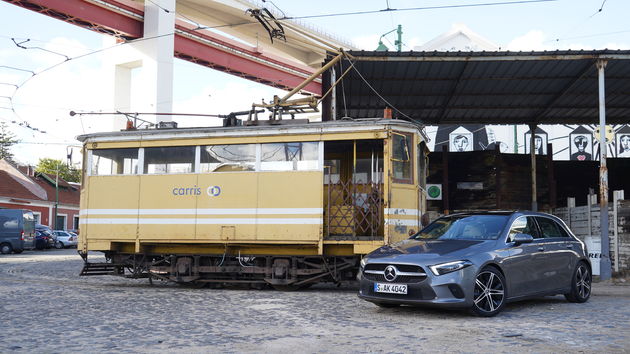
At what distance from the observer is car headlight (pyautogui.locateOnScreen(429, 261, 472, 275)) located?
788 cm

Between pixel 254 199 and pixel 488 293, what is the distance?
17.6ft

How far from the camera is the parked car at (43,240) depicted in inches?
1535

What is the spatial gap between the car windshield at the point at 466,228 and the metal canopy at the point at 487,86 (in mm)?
6613

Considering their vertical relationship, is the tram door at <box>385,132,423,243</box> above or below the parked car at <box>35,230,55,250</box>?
above

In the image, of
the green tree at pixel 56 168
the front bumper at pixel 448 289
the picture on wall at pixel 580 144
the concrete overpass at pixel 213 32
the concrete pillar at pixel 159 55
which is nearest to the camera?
the front bumper at pixel 448 289

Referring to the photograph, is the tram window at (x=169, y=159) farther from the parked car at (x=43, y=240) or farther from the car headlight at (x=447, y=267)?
the parked car at (x=43, y=240)

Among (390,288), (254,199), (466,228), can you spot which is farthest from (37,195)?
(390,288)

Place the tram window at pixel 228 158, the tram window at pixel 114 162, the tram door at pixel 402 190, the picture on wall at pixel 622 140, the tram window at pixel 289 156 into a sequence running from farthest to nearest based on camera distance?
1. the picture on wall at pixel 622 140
2. the tram window at pixel 114 162
3. the tram window at pixel 228 158
4. the tram window at pixel 289 156
5. the tram door at pixel 402 190

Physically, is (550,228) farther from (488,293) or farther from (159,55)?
(159,55)

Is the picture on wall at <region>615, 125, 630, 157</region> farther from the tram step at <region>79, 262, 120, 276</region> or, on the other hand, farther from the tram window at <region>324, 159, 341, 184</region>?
the tram step at <region>79, 262, 120, 276</region>

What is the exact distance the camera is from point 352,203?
38.8ft

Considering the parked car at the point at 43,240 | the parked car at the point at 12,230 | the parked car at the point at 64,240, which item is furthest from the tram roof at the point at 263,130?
the parked car at the point at 64,240

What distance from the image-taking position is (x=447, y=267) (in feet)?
25.9

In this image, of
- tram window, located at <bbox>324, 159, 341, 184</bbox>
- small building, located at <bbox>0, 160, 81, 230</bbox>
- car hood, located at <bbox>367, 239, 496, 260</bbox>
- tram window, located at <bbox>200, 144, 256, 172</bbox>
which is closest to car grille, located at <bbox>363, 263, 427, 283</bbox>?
car hood, located at <bbox>367, 239, 496, 260</bbox>
